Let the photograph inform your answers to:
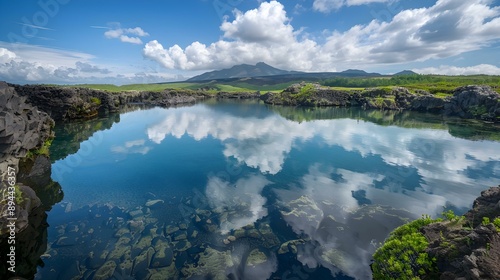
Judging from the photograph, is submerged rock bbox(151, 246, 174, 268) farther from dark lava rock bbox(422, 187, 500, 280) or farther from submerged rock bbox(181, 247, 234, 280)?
dark lava rock bbox(422, 187, 500, 280)

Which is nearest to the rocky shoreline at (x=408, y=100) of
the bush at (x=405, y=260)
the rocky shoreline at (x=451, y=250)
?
the rocky shoreline at (x=451, y=250)

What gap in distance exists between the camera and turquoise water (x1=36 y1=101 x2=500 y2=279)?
1886 centimetres

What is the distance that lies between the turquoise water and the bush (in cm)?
345

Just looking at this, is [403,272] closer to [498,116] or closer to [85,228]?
[85,228]

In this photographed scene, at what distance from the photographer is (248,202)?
28.7 m

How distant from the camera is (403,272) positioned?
12945mm

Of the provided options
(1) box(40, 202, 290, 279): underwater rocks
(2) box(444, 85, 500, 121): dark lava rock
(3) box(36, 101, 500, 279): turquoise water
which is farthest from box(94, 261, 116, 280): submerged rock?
(2) box(444, 85, 500, 121): dark lava rock

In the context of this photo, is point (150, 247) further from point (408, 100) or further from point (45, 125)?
point (408, 100)

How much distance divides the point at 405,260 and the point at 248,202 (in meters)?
17.5

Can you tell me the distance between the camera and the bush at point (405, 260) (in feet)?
41.4

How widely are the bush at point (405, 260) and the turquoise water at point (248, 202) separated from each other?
11.3 ft

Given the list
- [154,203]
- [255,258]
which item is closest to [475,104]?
[255,258]

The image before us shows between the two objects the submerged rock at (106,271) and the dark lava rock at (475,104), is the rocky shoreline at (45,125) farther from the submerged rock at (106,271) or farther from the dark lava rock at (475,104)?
the submerged rock at (106,271)

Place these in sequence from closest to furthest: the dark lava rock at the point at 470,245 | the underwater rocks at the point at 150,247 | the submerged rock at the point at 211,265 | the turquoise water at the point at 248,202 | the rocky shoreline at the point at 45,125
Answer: the dark lava rock at the point at 470,245
the submerged rock at the point at 211,265
the underwater rocks at the point at 150,247
the turquoise water at the point at 248,202
the rocky shoreline at the point at 45,125
